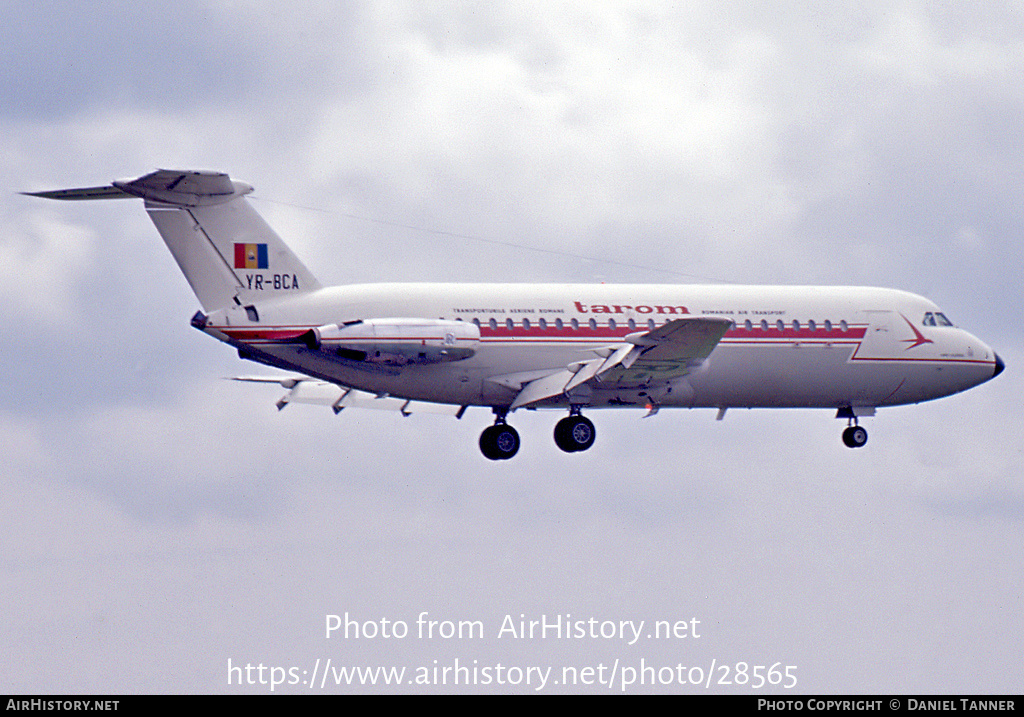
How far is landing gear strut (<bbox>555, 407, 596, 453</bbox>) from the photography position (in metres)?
40.3

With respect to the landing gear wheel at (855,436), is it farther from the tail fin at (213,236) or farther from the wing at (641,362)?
the tail fin at (213,236)

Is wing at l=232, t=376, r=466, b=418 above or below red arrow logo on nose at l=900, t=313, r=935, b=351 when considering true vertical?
below

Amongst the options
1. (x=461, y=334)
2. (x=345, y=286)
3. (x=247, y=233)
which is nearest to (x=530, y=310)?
(x=461, y=334)

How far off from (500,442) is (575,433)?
190cm

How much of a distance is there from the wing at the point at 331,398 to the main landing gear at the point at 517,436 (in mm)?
3058

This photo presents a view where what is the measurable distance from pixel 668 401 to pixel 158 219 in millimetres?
13382

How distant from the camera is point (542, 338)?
39.2 metres

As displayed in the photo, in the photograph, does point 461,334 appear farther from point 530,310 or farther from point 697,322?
point 697,322

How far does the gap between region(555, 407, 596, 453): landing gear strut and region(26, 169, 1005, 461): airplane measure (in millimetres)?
44

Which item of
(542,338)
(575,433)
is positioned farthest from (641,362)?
(575,433)

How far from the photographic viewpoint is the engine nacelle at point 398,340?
120 ft

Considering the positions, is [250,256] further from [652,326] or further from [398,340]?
[652,326]

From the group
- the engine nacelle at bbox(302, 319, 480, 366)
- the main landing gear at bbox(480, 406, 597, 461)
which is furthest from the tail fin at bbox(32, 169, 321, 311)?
the main landing gear at bbox(480, 406, 597, 461)

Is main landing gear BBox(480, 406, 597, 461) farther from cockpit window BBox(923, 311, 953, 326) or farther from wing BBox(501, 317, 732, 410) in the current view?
cockpit window BBox(923, 311, 953, 326)
